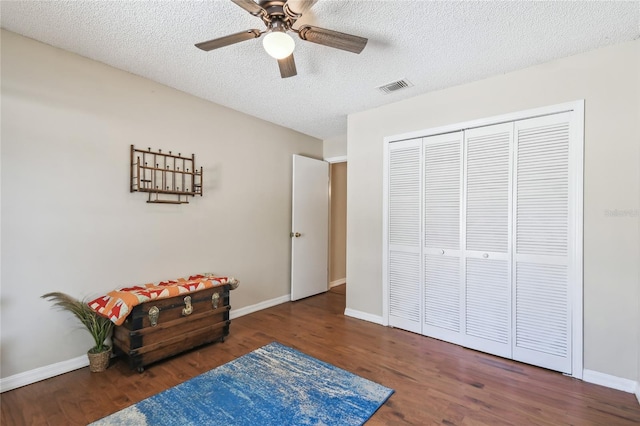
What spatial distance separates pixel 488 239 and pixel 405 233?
2.63 feet

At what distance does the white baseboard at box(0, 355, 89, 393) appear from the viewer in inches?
80.3

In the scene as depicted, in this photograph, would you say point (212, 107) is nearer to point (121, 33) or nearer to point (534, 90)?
point (121, 33)

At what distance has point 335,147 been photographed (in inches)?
187

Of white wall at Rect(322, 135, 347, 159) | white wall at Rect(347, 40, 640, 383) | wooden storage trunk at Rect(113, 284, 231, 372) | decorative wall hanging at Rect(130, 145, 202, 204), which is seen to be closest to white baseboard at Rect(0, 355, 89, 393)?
wooden storage trunk at Rect(113, 284, 231, 372)

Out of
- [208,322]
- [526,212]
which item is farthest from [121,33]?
[526,212]

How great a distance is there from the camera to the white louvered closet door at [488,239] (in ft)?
8.47

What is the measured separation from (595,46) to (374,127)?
192cm

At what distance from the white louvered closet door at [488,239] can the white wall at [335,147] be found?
2140 millimetres

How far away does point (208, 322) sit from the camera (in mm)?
2750

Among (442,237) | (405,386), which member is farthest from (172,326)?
(442,237)

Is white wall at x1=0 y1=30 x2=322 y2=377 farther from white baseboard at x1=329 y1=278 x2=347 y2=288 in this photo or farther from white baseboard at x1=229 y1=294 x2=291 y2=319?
white baseboard at x1=329 y1=278 x2=347 y2=288

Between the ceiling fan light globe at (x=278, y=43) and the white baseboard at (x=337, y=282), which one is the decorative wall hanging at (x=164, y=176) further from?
the white baseboard at (x=337, y=282)

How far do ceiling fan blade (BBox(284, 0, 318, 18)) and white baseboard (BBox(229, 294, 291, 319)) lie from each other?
3103 mm

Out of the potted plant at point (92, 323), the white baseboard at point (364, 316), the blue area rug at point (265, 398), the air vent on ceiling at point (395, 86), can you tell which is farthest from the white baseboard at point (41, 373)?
the air vent on ceiling at point (395, 86)
